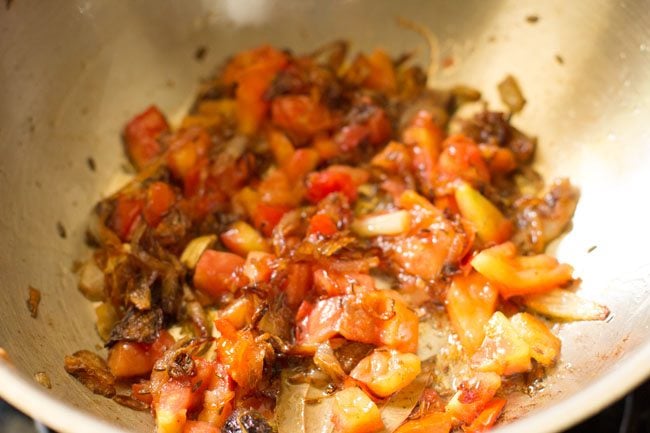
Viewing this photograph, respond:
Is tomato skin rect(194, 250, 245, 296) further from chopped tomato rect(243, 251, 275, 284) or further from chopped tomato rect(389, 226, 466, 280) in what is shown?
chopped tomato rect(389, 226, 466, 280)

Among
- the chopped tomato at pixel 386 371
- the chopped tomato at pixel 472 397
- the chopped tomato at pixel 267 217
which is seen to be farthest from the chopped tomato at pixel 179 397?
the chopped tomato at pixel 472 397

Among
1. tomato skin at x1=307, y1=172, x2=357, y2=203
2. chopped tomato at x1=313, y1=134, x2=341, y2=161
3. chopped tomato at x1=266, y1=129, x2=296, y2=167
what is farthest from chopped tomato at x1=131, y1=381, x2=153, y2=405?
chopped tomato at x1=313, y1=134, x2=341, y2=161

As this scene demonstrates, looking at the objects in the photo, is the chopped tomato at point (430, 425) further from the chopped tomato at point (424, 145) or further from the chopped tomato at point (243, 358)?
the chopped tomato at point (424, 145)

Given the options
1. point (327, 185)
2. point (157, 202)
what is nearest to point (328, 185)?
point (327, 185)

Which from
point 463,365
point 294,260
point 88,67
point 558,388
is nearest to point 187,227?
point 294,260

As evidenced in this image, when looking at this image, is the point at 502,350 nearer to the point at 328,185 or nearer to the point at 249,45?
the point at 328,185

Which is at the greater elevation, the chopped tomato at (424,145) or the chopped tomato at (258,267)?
the chopped tomato at (424,145)

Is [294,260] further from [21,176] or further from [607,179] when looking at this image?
[607,179]
